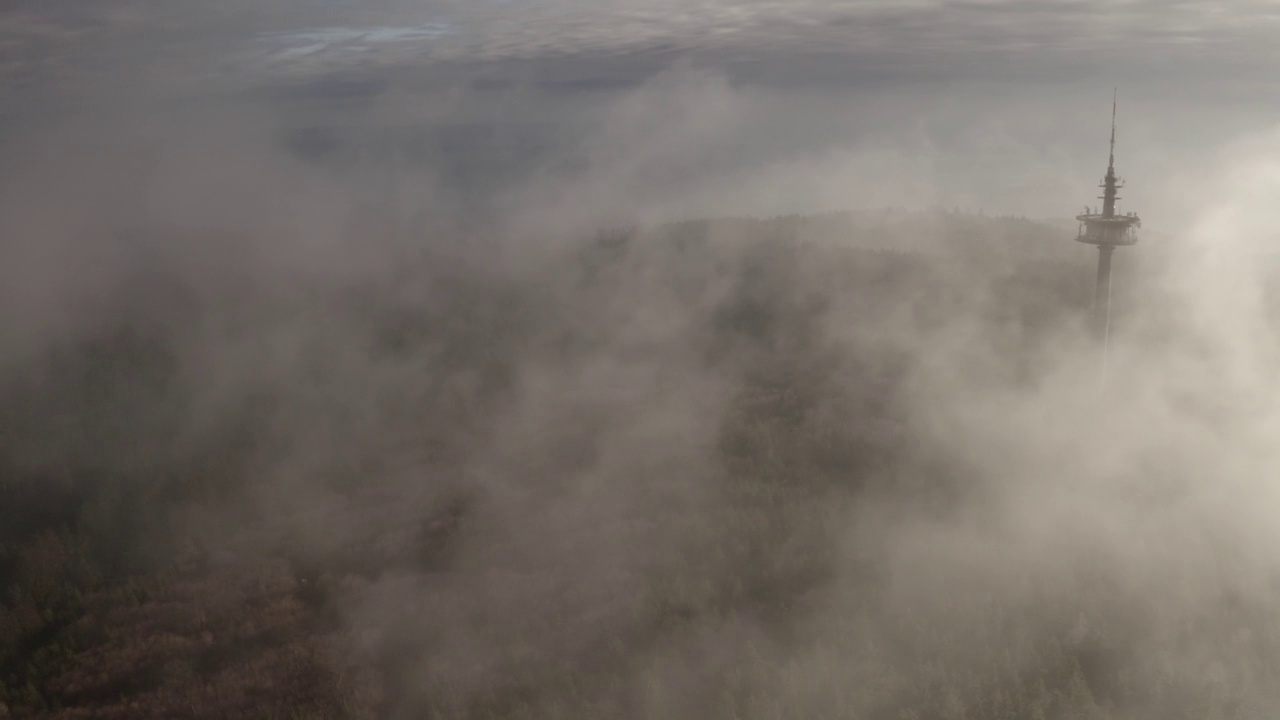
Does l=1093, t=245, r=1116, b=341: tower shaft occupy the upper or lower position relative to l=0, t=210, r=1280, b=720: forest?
upper

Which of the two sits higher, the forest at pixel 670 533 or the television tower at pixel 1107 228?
the television tower at pixel 1107 228

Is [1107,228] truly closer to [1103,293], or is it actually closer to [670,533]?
[1103,293]

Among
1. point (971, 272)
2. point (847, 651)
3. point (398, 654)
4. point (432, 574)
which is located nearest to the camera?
point (847, 651)

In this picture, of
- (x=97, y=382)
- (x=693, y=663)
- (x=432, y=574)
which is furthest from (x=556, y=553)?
(x=97, y=382)

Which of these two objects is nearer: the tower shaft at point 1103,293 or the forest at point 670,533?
the forest at point 670,533

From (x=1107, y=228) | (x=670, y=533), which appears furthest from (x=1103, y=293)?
(x=670, y=533)

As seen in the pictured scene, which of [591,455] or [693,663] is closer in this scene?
[693,663]

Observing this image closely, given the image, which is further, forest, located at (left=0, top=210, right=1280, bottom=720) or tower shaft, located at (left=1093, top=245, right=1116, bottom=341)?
tower shaft, located at (left=1093, top=245, right=1116, bottom=341)

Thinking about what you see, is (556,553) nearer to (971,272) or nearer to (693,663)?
(693,663)
